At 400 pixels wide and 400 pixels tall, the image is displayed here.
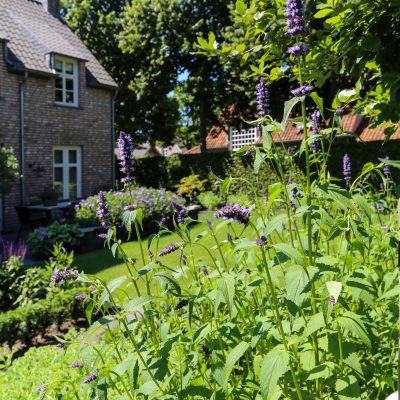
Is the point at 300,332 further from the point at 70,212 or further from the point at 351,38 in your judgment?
the point at 70,212

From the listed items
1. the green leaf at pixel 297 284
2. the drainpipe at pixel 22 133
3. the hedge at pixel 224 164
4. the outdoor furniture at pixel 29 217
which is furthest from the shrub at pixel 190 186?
the green leaf at pixel 297 284

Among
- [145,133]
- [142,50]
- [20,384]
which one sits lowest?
[20,384]

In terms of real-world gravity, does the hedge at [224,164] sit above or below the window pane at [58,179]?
above

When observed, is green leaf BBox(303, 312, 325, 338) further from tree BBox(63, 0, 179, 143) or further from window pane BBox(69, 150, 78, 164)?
tree BBox(63, 0, 179, 143)

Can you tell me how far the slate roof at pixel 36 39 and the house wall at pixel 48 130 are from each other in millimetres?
449

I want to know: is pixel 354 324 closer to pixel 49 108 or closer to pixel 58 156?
pixel 49 108

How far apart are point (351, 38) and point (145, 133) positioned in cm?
2561

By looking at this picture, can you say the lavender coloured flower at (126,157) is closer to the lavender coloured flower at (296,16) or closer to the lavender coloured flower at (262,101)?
the lavender coloured flower at (262,101)

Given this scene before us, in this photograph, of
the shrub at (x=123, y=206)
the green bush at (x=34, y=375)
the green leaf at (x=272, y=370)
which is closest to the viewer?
the green leaf at (x=272, y=370)

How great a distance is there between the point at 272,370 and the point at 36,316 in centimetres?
467

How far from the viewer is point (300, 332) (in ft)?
6.84

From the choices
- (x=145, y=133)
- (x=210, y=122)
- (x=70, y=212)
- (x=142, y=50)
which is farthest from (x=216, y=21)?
(x=70, y=212)

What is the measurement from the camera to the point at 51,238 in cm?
1102

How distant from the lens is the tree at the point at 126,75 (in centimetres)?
2269
